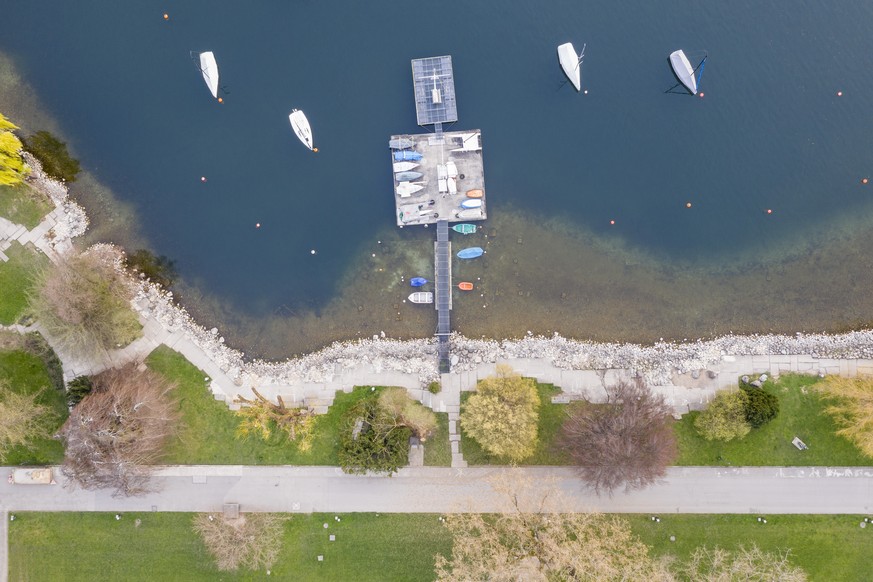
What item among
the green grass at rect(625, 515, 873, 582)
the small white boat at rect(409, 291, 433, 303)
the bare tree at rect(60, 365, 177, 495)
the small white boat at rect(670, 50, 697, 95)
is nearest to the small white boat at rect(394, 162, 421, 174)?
the small white boat at rect(409, 291, 433, 303)

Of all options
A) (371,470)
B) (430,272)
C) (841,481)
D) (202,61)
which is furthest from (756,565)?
(202,61)

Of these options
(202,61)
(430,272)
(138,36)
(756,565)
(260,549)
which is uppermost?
(138,36)

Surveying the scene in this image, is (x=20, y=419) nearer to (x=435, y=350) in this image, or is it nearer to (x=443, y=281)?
(x=435, y=350)

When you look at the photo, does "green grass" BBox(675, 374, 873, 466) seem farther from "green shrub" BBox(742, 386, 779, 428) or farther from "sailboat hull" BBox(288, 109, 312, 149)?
"sailboat hull" BBox(288, 109, 312, 149)

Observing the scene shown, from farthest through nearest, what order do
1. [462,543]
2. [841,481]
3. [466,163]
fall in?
[466,163]
[841,481]
[462,543]

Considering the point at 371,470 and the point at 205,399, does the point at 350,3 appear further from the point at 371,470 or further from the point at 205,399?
the point at 371,470

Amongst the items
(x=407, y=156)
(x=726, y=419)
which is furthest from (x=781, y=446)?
(x=407, y=156)
